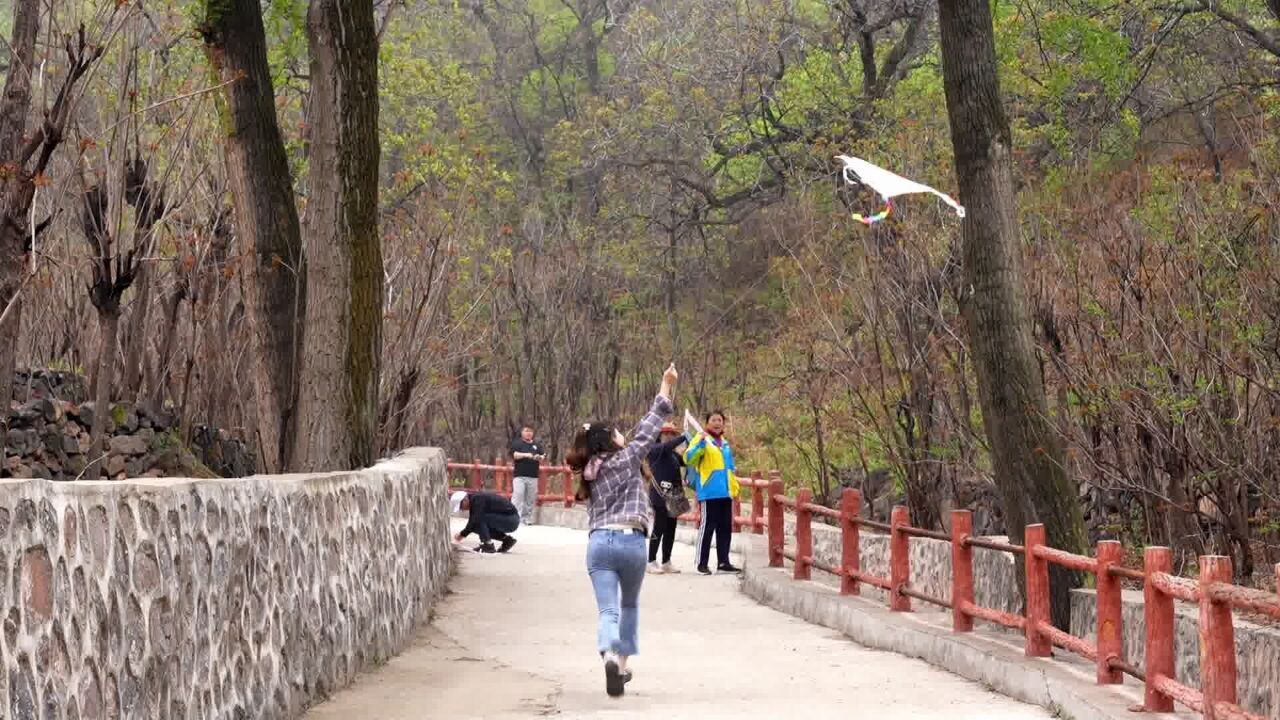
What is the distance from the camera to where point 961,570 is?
13023 mm

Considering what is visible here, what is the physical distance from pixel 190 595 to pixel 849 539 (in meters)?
9.24

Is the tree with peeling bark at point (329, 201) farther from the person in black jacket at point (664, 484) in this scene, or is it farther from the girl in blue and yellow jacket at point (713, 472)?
the girl in blue and yellow jacket at point (713, 472)

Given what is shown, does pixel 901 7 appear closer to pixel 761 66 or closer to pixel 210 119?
pixel 761 66

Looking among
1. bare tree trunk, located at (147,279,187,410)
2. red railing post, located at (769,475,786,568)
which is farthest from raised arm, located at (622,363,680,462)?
red railing post, located at (769,475,786,568)

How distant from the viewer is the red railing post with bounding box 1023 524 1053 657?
452 inches

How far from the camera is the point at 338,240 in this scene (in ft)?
53.9

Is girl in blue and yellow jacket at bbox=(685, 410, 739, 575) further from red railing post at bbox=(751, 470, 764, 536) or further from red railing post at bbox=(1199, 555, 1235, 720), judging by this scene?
red railing post at bbox=(1199, 555, 1235, 720)

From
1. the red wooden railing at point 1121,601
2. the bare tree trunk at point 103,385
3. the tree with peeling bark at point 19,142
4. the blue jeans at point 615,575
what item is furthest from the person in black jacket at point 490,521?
the blue jeans at point 615,575

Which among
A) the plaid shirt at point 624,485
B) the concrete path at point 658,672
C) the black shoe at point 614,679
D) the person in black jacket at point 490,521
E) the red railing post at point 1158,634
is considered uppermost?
the plaid shirt at point 624,485

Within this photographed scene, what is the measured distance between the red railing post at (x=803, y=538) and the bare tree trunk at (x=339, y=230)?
4257 millimetres

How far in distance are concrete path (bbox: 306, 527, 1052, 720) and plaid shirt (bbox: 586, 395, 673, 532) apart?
1.04 m

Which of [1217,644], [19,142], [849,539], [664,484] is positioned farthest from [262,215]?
→ [1217,644]

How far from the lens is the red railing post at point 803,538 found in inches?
709

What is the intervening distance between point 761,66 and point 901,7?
4.67 metres
